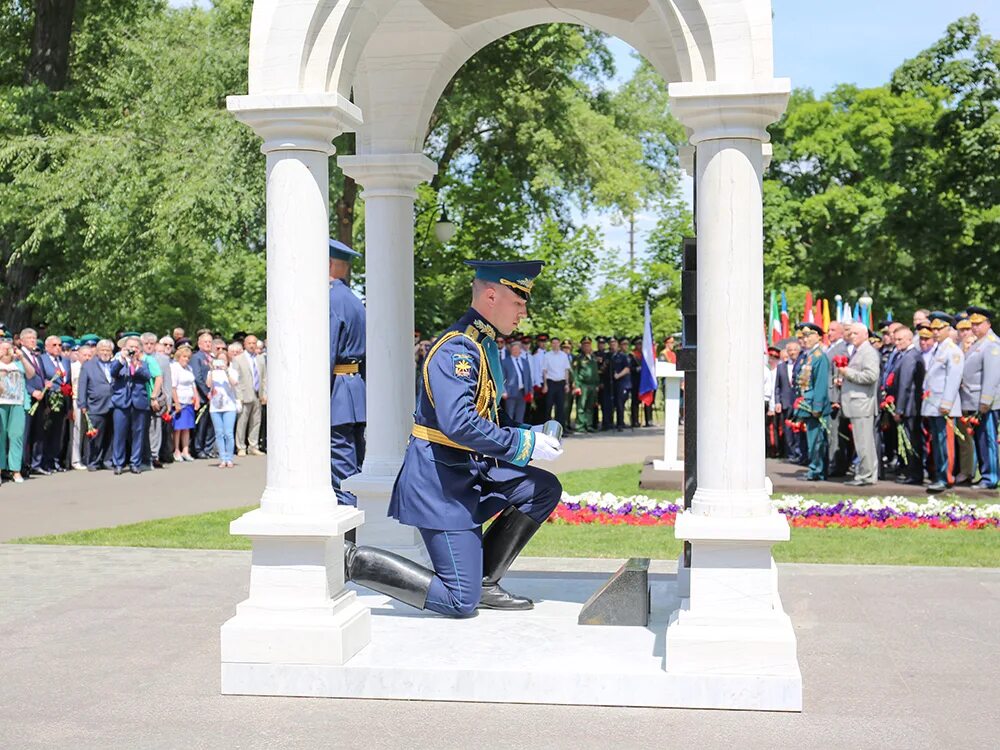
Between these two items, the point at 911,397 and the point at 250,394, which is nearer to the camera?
the point at 911,397

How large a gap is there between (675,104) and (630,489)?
9.84 m

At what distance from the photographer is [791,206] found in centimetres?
4634

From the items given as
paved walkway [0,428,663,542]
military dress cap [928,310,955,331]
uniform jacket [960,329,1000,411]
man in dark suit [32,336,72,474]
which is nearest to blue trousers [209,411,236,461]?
paved walkway [0,428,663,542]

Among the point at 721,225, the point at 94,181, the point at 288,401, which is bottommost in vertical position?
the point at 288,401

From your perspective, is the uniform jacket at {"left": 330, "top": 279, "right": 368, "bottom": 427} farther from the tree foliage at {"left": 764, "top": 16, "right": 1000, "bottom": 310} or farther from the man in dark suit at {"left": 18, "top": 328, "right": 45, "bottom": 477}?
the tree foliage at {"left": 764, "top": 16, "right": 1000, "bottom": 310}

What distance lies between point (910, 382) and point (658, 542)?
5.55 metres

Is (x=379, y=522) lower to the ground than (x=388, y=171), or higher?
lower

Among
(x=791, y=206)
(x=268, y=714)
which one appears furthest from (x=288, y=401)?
(x=791, y=206)

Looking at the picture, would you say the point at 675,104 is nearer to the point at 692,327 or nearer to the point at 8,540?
the point at 692,327

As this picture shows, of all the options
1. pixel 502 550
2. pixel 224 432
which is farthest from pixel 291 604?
pixel 224 432

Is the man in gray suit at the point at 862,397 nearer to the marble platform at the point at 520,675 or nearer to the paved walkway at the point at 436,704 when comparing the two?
the paved walkway at the point at 436,704

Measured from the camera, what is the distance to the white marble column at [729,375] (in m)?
5.94

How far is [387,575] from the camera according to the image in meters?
6.91

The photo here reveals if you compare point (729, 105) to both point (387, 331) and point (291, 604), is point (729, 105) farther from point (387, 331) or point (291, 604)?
point (387, 331)
